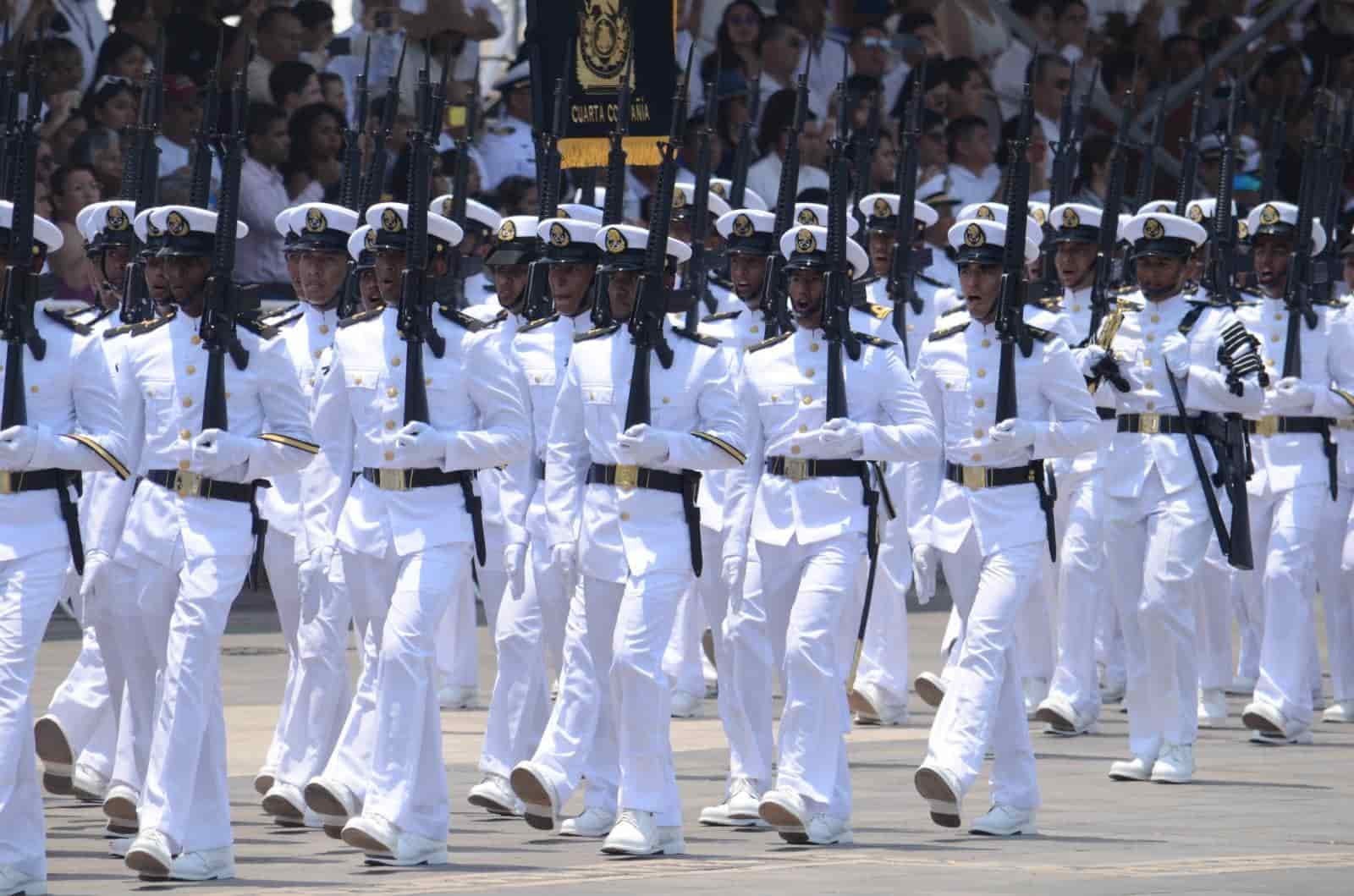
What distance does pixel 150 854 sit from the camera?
Result: 10078mm

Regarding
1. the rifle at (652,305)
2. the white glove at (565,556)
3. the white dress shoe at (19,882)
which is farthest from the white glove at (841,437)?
the white dress shoe at (19,882)

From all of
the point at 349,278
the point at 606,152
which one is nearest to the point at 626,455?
the point at 349,278

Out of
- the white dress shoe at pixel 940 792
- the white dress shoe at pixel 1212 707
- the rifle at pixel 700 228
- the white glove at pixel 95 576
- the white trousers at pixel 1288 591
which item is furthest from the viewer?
the white dress shoe at pixel 1212 707

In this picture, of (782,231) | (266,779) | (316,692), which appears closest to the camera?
(316,692)

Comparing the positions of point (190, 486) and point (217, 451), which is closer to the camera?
point (217, 451)

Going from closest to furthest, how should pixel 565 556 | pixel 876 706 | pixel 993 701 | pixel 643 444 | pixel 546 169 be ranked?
pixel 643 444 < pixel 993 701 < pixel 565 556 < pixel 546 169 < pixel 876 706

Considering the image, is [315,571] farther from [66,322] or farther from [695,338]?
[66,322]

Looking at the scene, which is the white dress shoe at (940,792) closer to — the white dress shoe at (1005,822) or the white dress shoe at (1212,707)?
the white dress shoe at (1005,822)

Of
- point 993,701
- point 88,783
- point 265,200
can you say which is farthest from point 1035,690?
point 265,200

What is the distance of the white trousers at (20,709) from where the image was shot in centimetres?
984

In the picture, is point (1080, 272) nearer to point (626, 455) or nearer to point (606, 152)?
point (606, 152)

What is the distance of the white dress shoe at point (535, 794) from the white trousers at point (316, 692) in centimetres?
82

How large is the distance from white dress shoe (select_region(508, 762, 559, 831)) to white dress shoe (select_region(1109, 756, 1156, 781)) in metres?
2.74

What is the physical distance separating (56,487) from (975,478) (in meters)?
3.60
